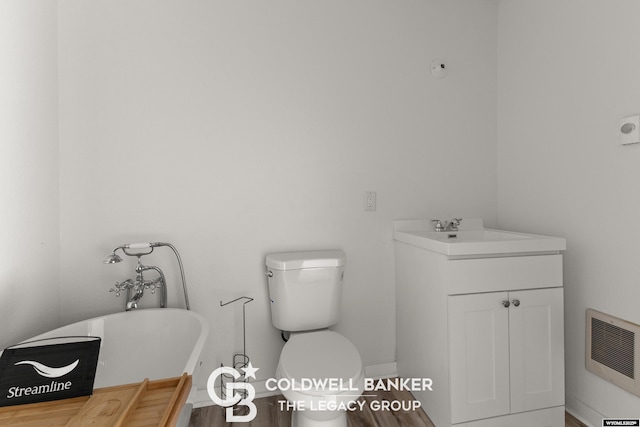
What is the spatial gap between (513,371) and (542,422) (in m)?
0.30

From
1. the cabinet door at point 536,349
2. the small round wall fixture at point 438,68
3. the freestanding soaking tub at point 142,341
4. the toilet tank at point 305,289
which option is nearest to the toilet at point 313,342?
the toilet tank at point 305,289

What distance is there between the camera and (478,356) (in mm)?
1524

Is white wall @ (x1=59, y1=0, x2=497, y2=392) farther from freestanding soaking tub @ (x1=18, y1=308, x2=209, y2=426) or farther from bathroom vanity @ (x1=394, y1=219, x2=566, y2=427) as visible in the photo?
bathroom vanity @ (x1=394, y1=219, x2=566, y2=427)

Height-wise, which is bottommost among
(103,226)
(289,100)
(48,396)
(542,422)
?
(542,422)

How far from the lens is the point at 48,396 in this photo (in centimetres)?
96

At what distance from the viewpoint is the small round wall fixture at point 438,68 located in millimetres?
2078

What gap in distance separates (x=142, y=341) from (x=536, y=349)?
6.10 ft

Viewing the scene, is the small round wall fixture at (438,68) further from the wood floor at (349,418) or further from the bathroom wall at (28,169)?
the bathroom wall at (28,169)

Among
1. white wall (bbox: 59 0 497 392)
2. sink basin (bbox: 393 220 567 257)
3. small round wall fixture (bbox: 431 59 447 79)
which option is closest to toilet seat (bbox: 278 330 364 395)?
white wall (bbox: 59 0 497 392)

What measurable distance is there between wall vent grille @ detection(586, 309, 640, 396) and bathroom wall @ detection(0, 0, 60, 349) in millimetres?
2541

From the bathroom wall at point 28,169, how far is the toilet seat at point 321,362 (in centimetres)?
111

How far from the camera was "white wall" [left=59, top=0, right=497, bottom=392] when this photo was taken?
169 centimetres

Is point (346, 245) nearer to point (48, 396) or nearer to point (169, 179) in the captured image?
point (169, 179)

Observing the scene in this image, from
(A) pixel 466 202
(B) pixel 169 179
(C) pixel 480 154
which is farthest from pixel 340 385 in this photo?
(C) pixel 480 154
